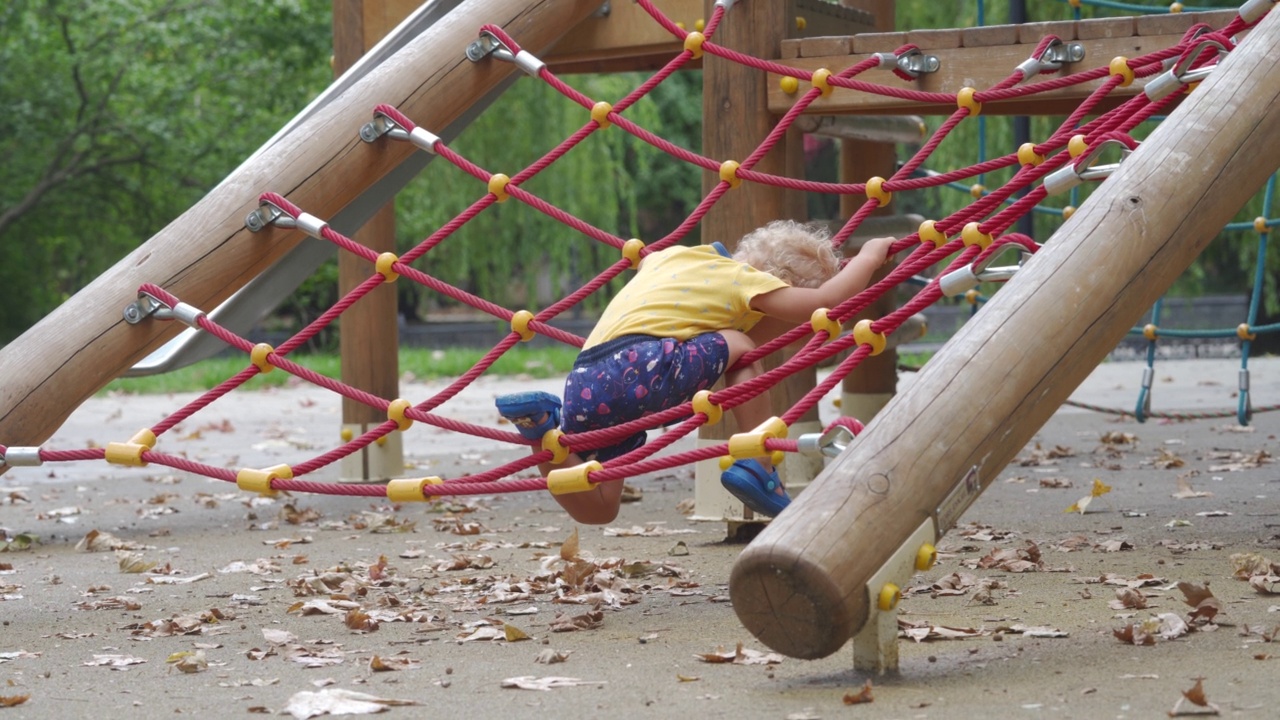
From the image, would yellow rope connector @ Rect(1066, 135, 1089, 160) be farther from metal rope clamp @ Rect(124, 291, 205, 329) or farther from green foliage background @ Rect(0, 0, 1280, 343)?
green foliage background @ Rect(0, 0, 1280, 343)

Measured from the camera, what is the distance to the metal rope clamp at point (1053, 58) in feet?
13.2

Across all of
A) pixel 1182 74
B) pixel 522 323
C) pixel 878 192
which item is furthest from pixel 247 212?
pixel 1182 74

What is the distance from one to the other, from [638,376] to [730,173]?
941 millimetres

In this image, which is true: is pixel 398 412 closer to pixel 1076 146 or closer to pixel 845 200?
pixel 1076 146

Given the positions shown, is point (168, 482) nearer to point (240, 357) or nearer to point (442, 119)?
point (442, 119)

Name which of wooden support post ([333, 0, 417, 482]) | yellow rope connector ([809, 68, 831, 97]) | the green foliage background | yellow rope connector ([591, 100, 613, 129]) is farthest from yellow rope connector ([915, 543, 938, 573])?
the green foliage background

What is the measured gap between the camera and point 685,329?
3.39 meters

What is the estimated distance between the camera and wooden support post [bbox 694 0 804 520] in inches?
173

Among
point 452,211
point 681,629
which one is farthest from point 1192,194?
point 452,211

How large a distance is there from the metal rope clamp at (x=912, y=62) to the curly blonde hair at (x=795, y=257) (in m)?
0.92

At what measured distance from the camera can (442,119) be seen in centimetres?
448

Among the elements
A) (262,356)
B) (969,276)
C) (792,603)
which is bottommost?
(792,603)

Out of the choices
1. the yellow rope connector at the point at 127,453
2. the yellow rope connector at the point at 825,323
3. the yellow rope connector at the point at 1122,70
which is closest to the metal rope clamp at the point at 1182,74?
the yellow rope connector at the point at 1122,70

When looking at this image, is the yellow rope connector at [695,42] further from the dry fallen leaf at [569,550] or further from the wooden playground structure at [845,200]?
the dry fallen leaf at [569,550]
